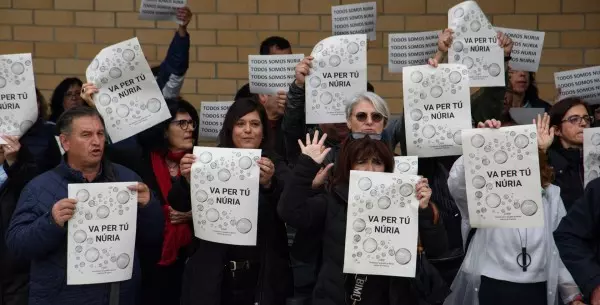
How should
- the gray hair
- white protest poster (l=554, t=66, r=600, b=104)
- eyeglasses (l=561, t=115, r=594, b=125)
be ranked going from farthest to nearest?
white protest poster (l=554, t=66, r=600, b=104), eyeglasses (l=561, t=115, r=594, b=125), the gray hair

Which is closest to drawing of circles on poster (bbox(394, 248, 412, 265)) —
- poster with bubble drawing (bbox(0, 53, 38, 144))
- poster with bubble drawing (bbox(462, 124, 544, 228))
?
poster with bubble drawing (bbox(462, 124, 544, 228))

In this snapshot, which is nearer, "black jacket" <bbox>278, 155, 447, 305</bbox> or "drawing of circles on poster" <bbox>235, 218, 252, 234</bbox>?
"black jacket" <bbox>278, 155, 447, 305</bbox>

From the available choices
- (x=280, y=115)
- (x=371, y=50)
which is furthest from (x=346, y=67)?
(x=371, y=50)

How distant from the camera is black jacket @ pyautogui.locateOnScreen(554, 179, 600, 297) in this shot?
6.27 m

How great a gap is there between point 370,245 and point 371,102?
1.04 meters

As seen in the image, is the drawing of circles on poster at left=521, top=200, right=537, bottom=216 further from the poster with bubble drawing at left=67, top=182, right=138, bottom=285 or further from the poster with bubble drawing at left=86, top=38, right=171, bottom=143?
the poster with bubble drawing at left=86, top=38, right=171, bottom=143

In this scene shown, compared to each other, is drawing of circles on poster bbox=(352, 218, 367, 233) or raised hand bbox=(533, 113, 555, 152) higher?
raised hand bbox=(533, 113, 555, 152)

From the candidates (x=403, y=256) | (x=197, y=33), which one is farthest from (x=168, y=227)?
(x=197, y=33)

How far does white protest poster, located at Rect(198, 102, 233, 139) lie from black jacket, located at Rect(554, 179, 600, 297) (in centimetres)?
288

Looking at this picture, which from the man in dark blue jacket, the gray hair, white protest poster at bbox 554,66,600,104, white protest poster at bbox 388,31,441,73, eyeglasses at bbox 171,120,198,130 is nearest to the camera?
the man in dark blue jacket

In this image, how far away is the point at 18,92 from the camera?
7781 millimetres

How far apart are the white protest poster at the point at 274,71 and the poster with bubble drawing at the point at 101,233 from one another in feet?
5.33

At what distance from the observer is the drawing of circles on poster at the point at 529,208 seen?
22.4 ft

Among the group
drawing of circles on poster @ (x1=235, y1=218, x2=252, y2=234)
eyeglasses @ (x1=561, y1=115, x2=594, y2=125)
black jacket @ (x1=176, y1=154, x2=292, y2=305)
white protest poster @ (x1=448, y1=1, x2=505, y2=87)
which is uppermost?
white protest poster @ (x1=448, y1=1, x2=505, y2=87)
